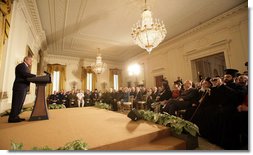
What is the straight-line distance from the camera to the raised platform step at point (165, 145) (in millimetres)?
1500

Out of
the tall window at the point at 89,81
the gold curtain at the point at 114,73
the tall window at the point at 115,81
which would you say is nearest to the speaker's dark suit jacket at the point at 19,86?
the tall window at the point at 89,81

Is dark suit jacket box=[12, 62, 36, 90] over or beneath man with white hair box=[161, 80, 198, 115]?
over

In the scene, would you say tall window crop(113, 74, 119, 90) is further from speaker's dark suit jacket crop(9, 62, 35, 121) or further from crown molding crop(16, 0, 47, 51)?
speaker's dark suit jacket crop(9, 62, 35, 121)

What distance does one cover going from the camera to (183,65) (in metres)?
6.63

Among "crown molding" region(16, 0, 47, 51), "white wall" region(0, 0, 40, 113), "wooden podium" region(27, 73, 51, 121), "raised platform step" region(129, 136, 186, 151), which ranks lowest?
"raised platform step" region(129, 136, 186, 151)

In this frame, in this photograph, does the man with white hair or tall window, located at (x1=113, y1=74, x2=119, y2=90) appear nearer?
the man with white hair

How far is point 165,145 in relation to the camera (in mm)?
1547

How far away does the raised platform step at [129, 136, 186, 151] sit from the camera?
1500 millimetres

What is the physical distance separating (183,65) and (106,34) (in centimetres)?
435

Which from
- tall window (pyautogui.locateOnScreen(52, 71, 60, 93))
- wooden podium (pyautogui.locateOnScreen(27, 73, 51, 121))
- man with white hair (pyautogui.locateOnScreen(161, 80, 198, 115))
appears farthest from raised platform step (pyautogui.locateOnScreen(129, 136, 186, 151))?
tall window (pyautogui.locateOnScreen(52, 71, 60, 93))

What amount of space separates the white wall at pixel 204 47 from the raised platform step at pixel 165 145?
15.2ft

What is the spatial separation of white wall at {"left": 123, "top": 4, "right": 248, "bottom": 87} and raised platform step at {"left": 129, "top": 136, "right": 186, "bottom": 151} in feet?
15.2

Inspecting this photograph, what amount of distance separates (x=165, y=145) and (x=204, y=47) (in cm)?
562

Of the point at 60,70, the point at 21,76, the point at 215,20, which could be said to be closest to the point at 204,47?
the point at 215,20
